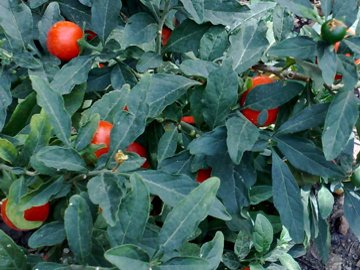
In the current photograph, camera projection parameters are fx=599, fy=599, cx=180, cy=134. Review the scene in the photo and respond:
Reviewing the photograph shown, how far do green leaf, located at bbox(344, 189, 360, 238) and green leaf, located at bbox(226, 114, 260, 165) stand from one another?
0.37 metres

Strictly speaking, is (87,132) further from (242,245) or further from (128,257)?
(242,245)

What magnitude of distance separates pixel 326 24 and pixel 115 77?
455mm

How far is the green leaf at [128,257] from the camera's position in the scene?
2.56 ft

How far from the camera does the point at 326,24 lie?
985 mm

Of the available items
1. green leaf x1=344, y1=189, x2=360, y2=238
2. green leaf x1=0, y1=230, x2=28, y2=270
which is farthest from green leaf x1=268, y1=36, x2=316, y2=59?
green leaf x1=0, y1=230, x2=28, y2=270

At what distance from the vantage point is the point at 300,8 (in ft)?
3.42

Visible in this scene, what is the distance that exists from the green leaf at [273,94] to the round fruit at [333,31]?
0.43 feet

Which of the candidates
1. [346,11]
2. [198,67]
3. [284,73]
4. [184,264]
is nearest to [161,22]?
[198,67]

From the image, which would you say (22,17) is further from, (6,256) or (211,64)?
(6,256)

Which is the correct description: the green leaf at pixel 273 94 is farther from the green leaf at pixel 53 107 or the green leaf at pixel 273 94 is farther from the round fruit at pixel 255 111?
the green leaf at pixel 53 107

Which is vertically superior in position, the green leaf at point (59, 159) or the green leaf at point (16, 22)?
the green leaf at point (16, 22)

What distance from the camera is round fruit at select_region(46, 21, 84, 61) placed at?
122 cm

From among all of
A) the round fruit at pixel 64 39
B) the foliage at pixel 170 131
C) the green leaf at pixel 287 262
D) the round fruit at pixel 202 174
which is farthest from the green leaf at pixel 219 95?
the green leaf at pixel 287 262

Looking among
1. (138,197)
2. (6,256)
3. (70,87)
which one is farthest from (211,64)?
(6,256)
